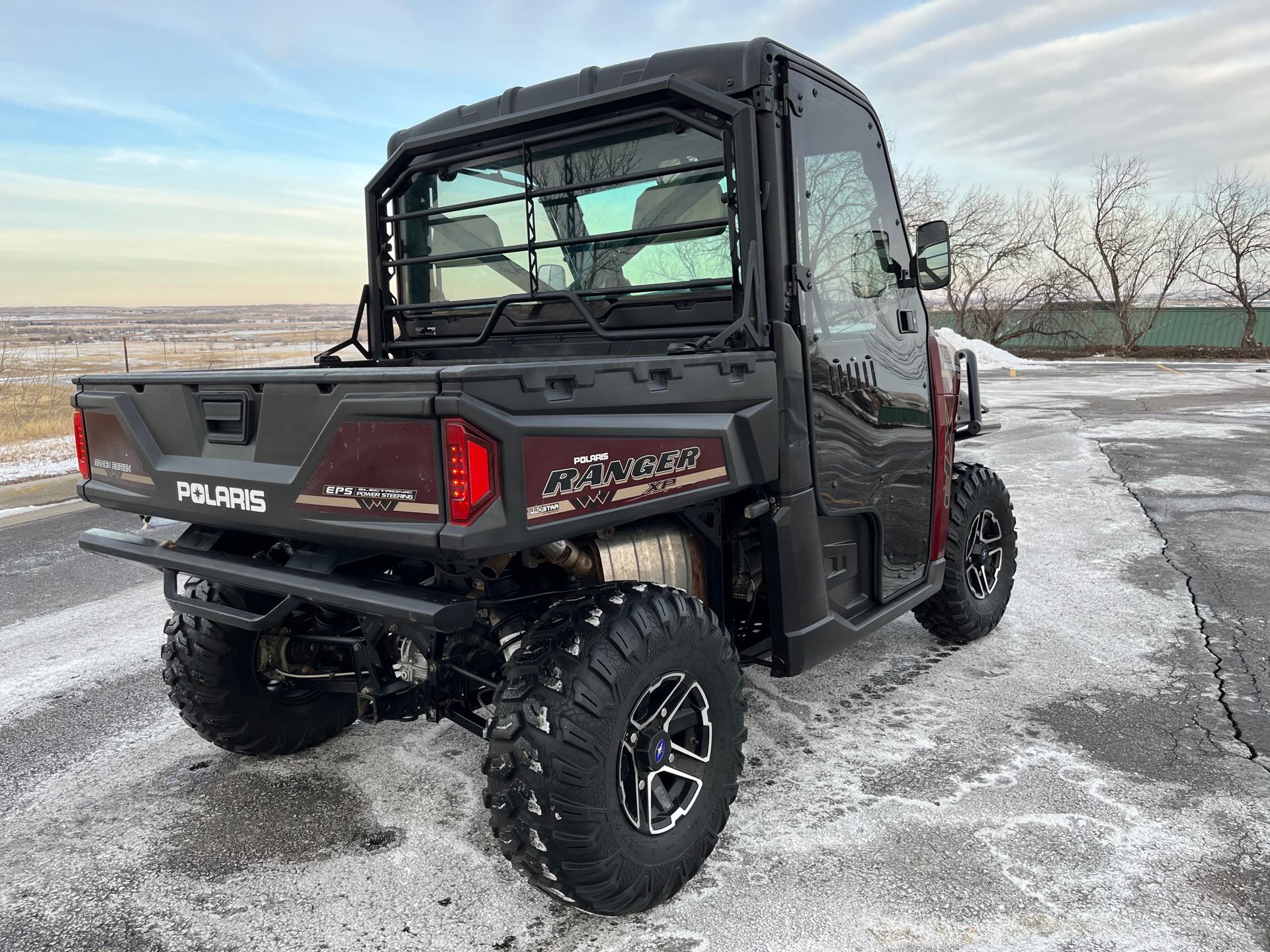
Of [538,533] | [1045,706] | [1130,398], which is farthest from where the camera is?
[1130,398]

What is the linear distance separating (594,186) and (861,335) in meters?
1.16

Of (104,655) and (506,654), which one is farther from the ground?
(506,654)

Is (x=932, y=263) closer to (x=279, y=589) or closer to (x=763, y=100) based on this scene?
(x=763, y=100)

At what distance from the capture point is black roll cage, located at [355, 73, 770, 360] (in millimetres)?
3008

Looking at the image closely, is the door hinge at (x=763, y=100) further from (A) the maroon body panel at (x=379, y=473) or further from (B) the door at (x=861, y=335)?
(A) the maroon body panel at (x=379, y=473)

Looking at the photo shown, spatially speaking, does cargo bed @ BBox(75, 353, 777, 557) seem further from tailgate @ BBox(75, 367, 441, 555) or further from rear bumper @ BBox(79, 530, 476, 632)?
rear bumper @ BBox(79, 530, 476, 632)

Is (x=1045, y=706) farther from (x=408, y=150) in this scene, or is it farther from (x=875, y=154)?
(x=408, y=150)

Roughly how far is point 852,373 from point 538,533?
172 centimetres

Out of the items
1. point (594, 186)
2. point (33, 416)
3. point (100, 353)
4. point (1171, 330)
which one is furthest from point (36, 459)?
point (100, 353)

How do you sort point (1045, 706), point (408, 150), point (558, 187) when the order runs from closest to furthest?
point (558, 187)
point (408, 150)
point (1045, 706)

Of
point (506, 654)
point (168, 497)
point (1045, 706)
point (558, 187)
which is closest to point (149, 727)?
point (168, 497)

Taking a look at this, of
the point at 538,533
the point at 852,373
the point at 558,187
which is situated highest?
the point at 558,187

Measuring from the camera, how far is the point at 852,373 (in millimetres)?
3506

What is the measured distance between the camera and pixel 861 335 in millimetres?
3602
